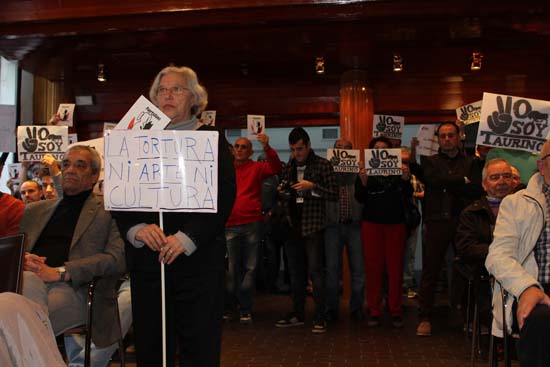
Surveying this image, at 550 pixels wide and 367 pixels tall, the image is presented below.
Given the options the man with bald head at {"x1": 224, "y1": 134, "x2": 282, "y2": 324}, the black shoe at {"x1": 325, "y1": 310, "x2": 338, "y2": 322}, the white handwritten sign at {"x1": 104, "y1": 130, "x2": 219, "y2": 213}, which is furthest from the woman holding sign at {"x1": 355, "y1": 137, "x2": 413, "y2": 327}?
the white handwritten sign at {"x1": 104, "y1": 130, "x2": 219, "y2": 213}

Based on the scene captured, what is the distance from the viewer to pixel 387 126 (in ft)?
20.8

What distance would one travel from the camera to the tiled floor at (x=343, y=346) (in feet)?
14.6

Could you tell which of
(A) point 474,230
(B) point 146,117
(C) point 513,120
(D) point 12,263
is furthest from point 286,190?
(D) point 12,263

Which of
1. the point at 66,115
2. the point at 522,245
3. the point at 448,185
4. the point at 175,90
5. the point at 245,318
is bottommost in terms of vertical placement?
the point at 245,318

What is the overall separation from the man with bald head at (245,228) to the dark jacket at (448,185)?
1.33 metres

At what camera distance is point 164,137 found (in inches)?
98.8

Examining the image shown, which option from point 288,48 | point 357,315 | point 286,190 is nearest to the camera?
point 286,190

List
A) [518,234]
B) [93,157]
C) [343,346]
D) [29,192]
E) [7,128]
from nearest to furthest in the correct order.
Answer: [518,234] < [93,157] < [7,128] < [343,346] < [29,192]

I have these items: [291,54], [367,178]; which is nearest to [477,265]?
[367,178]

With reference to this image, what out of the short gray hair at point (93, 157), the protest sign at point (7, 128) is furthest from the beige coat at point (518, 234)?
the protest sign at point (7, 128)

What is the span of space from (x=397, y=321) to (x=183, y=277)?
11.2 feet

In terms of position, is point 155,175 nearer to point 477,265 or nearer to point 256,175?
point 477,265

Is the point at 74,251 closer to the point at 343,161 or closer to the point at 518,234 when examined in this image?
the point at 518,234

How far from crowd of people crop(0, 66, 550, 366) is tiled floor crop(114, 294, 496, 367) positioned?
162 mm
